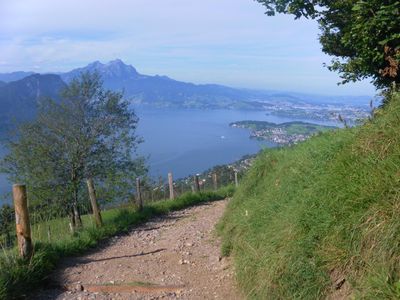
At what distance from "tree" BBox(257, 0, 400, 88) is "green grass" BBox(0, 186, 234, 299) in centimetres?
566

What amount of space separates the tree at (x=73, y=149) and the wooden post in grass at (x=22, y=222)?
513 inches

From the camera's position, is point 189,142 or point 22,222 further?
point 189,142

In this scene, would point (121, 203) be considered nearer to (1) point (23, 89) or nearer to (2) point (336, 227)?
(2) point (336, 227)

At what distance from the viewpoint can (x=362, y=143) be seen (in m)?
5.07

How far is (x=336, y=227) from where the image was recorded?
4375 mm

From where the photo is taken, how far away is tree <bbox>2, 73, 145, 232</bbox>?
797 inches

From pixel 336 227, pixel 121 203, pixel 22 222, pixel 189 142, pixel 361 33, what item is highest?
pixel 361 33

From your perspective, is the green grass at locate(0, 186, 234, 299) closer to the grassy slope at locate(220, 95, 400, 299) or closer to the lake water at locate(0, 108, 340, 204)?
the grassy slope at locate(220, 95, 400, 299)

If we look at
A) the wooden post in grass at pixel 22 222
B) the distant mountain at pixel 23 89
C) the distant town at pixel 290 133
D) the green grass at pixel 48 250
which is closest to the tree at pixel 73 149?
the distant town at pixel 290 133

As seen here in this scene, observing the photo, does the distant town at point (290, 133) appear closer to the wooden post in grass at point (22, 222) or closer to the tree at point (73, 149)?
the wooden post in grass at point (22, 222)

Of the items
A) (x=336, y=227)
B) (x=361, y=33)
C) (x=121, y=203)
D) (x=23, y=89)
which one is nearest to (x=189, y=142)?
(x=23, y=89)

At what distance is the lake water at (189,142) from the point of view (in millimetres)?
82006

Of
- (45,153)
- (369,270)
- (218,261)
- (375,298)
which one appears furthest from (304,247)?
(45,153)

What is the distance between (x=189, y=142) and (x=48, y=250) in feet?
357
